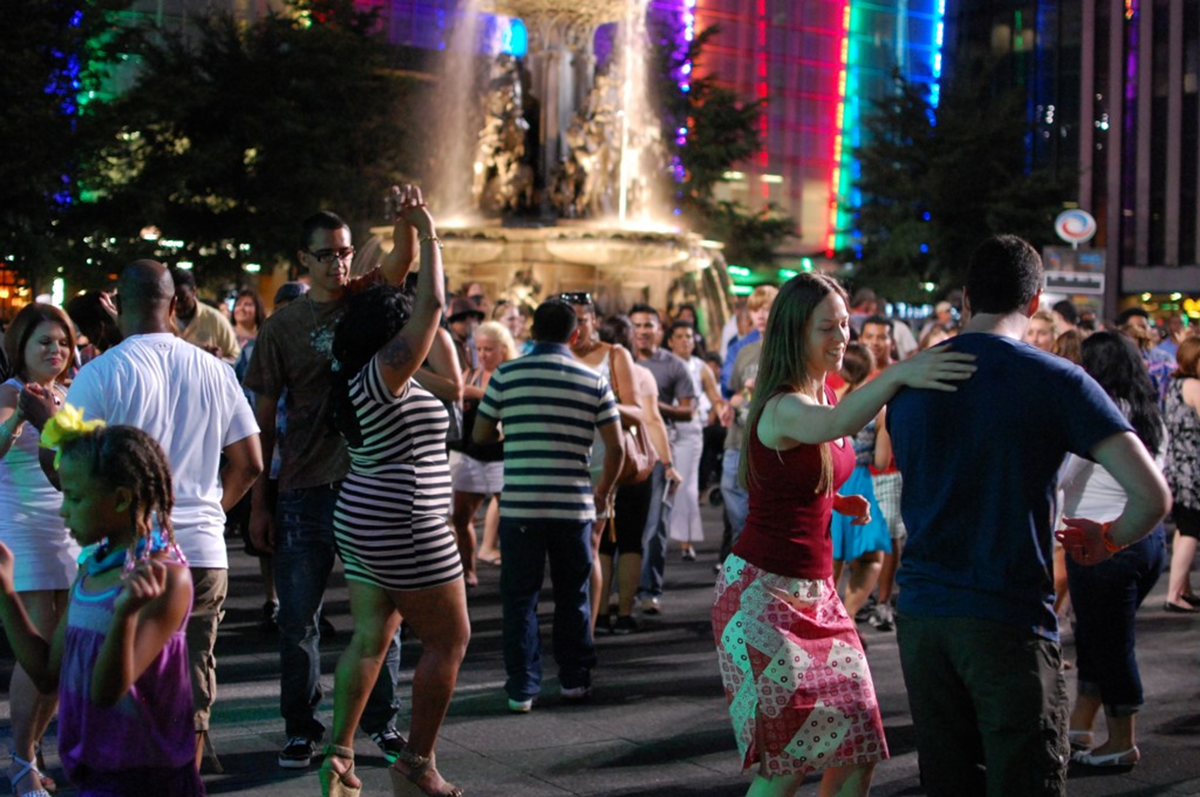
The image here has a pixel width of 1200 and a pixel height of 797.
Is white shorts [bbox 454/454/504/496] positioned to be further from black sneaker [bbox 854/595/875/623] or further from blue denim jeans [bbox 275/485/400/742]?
blue denim jeans [bbox 275/485/400/742]

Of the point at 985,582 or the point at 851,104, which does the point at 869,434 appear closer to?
the point at 985,582

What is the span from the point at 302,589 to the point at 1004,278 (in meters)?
3.35

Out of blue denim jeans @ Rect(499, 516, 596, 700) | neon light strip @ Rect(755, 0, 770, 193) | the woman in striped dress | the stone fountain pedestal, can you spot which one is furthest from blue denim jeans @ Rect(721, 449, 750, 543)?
neon light strip @ Rect(755, 0, 770, 193)

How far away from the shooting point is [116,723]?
3.64 meters

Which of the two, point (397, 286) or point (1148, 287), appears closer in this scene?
point (397, 286)

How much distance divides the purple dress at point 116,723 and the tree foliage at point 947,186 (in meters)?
41.6

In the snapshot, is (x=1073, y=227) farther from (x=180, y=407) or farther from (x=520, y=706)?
(x=180, y=407)

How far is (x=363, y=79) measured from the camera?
129ft

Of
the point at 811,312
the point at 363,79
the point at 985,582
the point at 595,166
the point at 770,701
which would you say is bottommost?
the point at 770,701

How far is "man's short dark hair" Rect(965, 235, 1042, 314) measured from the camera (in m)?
4.24

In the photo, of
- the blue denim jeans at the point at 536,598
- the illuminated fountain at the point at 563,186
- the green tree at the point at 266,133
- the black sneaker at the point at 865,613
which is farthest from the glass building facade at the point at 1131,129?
the blue denim jeans at the point at 536,598

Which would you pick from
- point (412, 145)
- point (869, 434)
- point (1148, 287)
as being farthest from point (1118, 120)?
point (869, 434)

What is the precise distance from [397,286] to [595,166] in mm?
20121

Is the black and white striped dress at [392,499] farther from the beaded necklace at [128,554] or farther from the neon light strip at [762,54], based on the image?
the neon light strip at [762,54]
